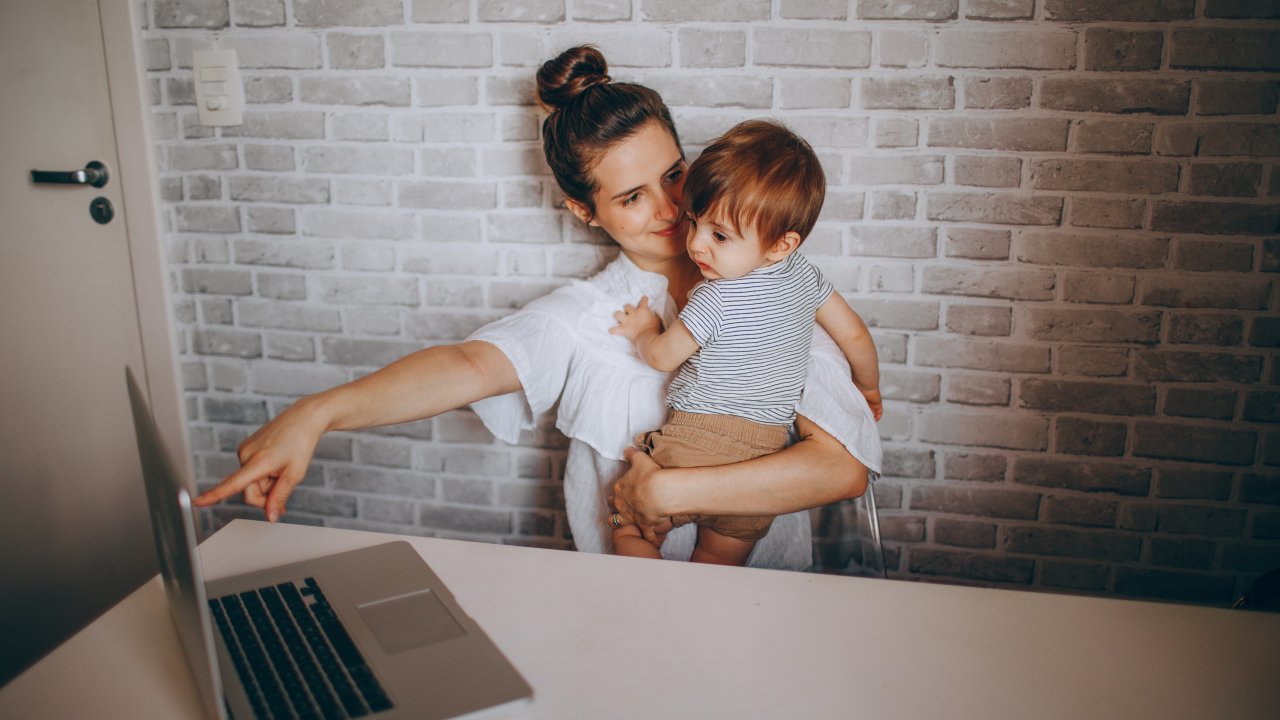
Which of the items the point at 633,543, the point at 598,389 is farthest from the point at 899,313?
the point at 633,543

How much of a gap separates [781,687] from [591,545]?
2.88ft

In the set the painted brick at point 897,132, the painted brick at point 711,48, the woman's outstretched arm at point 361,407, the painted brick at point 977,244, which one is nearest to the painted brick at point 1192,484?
the painted brick at point 977,244

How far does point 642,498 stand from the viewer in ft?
4.84

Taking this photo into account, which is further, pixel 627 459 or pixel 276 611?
pixel 627 459

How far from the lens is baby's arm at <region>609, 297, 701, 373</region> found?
1.51 meters

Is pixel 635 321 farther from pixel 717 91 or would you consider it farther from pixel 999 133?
pixel 999 133

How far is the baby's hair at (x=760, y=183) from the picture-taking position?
1.41 m

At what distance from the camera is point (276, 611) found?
102 centimetres

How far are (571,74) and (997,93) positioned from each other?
3.15ft

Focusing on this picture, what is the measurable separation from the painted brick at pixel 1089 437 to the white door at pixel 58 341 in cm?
254

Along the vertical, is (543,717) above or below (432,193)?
below

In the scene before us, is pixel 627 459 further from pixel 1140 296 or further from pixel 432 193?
pixel 1140 296

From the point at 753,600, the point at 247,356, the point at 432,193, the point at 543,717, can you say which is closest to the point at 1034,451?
the point at 753,600

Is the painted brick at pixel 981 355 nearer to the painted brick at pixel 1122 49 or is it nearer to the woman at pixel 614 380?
the woman at pixel 614 380
